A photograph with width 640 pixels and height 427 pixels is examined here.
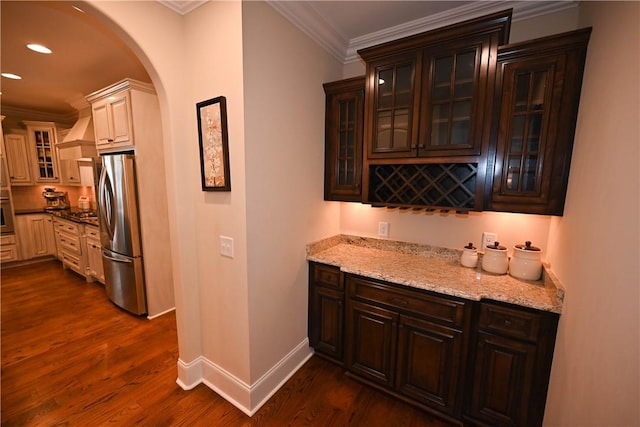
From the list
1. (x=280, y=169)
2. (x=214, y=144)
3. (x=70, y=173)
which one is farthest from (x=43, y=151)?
(x=280, y=169)

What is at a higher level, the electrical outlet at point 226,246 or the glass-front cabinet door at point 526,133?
the glass-front cabinet door at point 526,133

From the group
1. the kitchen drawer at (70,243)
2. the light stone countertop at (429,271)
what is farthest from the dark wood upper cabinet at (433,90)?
the kitchen drawer at (70,243)

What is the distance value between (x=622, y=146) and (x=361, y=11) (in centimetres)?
170

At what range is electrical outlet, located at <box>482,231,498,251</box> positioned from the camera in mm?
1878

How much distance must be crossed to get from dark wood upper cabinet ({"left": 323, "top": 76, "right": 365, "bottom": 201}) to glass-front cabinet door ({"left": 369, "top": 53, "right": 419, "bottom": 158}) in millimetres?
149

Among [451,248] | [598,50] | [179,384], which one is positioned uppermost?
[598,50]

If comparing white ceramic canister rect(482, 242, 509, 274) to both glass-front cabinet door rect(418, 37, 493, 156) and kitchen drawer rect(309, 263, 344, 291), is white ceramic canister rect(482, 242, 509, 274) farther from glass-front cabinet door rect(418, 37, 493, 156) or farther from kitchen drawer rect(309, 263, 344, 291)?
kitchen drawer rect(309, 263, 344, 291)

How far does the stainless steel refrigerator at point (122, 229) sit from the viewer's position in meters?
2.65

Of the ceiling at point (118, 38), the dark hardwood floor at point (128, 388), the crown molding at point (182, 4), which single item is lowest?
the dark hardwood floor at point (128, 388)

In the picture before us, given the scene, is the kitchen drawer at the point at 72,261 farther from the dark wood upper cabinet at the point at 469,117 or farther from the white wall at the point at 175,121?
the dark wood upper cabinet at the point at 469,117

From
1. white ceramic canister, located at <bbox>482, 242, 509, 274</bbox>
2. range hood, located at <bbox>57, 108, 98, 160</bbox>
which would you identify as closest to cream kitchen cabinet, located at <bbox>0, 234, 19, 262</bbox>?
range hood, located at <bbox>57, 108, 98, 160</bbox>

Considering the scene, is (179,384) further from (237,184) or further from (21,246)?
(21,246)

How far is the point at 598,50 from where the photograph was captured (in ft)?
3.94

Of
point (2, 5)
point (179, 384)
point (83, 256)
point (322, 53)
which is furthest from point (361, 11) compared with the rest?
point (83, 256)
